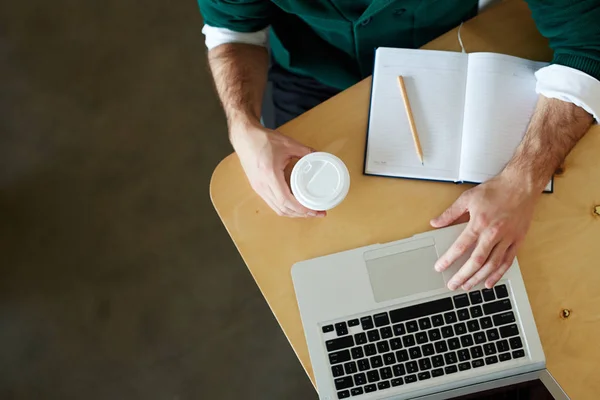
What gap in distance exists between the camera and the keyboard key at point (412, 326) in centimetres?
81

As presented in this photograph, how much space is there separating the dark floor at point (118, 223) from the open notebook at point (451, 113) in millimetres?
798

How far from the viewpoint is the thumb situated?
0.83 meters

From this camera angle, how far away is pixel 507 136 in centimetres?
86

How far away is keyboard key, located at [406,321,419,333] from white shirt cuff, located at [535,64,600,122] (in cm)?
41

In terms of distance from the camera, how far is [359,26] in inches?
36.1

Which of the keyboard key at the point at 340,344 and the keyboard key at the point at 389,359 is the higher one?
the keyboard key at the point at 340,344

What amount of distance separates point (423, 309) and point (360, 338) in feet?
0.34

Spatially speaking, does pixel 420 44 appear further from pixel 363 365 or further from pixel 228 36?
pixel 363 365

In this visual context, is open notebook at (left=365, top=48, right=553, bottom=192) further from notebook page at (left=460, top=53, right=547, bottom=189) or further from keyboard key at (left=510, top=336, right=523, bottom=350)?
keyboard key at (left=510, top=336, right=523, bottom=350)

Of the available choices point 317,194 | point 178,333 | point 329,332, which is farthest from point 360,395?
point 178,333

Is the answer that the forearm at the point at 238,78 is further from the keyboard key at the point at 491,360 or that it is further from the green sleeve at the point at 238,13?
the keyboard key at the point at 491,360

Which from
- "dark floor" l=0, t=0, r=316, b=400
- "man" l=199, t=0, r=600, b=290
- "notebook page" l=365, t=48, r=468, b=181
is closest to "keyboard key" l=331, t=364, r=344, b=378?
"man" l=199, t=0, r=600, b=290

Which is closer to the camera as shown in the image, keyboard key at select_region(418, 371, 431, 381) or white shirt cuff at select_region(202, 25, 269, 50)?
keyboard key at select_region(418, 371, 431, 381)

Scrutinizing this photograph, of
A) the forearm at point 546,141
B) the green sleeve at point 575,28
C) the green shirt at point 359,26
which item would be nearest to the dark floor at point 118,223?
the green shirt at point 359,26
